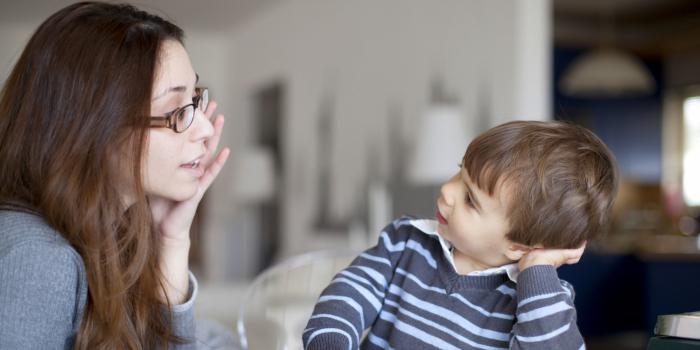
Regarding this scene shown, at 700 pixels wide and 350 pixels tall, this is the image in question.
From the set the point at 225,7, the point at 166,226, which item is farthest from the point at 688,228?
the point at 166,226

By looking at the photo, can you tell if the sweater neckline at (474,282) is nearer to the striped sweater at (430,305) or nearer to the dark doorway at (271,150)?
the striped sweater at (430,305)

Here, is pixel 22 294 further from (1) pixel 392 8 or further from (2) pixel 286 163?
(2) pixel 286 163

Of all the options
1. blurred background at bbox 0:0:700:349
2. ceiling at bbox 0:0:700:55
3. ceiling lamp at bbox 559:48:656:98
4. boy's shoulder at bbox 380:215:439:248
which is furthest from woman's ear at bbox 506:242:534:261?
ceiling at bbox 0:0:700:55

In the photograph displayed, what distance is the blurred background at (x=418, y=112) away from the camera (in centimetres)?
367

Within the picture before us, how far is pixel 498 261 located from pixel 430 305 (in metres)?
0.12

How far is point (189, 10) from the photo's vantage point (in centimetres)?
701

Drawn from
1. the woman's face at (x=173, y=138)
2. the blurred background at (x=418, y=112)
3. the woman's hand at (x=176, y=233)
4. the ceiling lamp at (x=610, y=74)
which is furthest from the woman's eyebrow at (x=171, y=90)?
the ceiling lamp at (x=610, y=74)

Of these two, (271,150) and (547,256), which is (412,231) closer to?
(547,256)

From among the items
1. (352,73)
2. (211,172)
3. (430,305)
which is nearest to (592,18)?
(352,73)

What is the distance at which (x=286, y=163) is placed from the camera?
621 cm

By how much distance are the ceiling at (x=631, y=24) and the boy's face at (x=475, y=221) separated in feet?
19.9

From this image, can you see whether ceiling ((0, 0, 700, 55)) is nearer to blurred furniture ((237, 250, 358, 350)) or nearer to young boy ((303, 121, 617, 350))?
blurred furniture ((237, 250, 358, 350))

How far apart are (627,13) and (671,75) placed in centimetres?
90

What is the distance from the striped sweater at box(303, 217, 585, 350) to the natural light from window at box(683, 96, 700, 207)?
6.63 metres
